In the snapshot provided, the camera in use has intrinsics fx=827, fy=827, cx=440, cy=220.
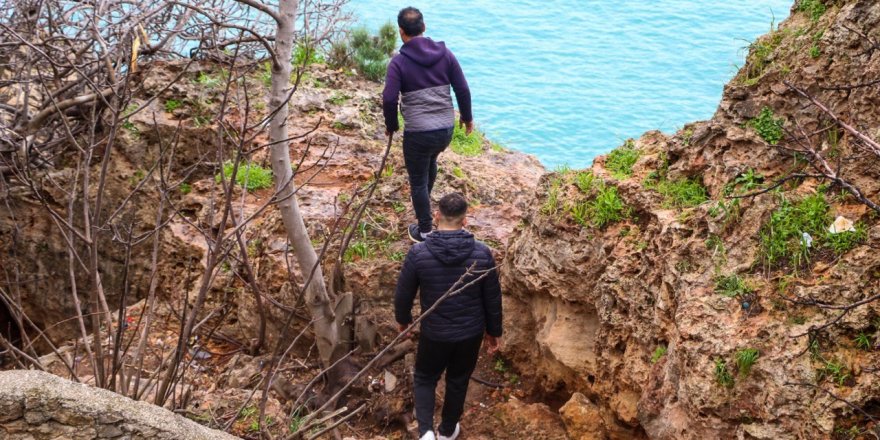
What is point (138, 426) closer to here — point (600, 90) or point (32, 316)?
point (32, 316)

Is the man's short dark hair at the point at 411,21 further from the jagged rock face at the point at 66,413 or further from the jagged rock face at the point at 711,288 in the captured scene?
the jagged rock face at the point at 66,413

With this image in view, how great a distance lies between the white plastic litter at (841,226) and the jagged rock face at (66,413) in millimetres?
3080

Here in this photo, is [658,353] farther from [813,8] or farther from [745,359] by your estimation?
[813,8]

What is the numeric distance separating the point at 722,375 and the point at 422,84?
8.75 ft

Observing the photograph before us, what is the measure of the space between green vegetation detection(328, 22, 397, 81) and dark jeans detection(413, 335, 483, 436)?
20.8ft

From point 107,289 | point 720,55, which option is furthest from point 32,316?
point 720,55

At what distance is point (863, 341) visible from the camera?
140 inches

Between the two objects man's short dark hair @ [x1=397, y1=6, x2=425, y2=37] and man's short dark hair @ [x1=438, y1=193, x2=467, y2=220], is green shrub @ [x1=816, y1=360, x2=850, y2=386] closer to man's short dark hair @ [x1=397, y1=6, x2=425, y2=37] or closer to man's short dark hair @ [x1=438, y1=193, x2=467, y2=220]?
man's short dark hair @ [x1=438, y1=193, x2=467, y2=220]

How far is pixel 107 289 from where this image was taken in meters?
7.88

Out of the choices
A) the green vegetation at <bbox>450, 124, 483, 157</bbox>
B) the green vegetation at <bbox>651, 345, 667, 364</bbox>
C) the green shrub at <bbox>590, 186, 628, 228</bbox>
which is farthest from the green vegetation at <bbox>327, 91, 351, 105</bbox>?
the green vegetation at <bbox>651, 345, 667, 364</bbox>

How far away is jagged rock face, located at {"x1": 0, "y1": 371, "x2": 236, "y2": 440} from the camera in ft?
8.14

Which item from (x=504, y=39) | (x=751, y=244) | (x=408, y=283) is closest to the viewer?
(x=751, y=244)

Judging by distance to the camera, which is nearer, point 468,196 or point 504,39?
point 468,196

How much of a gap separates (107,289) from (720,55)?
16.8 m
